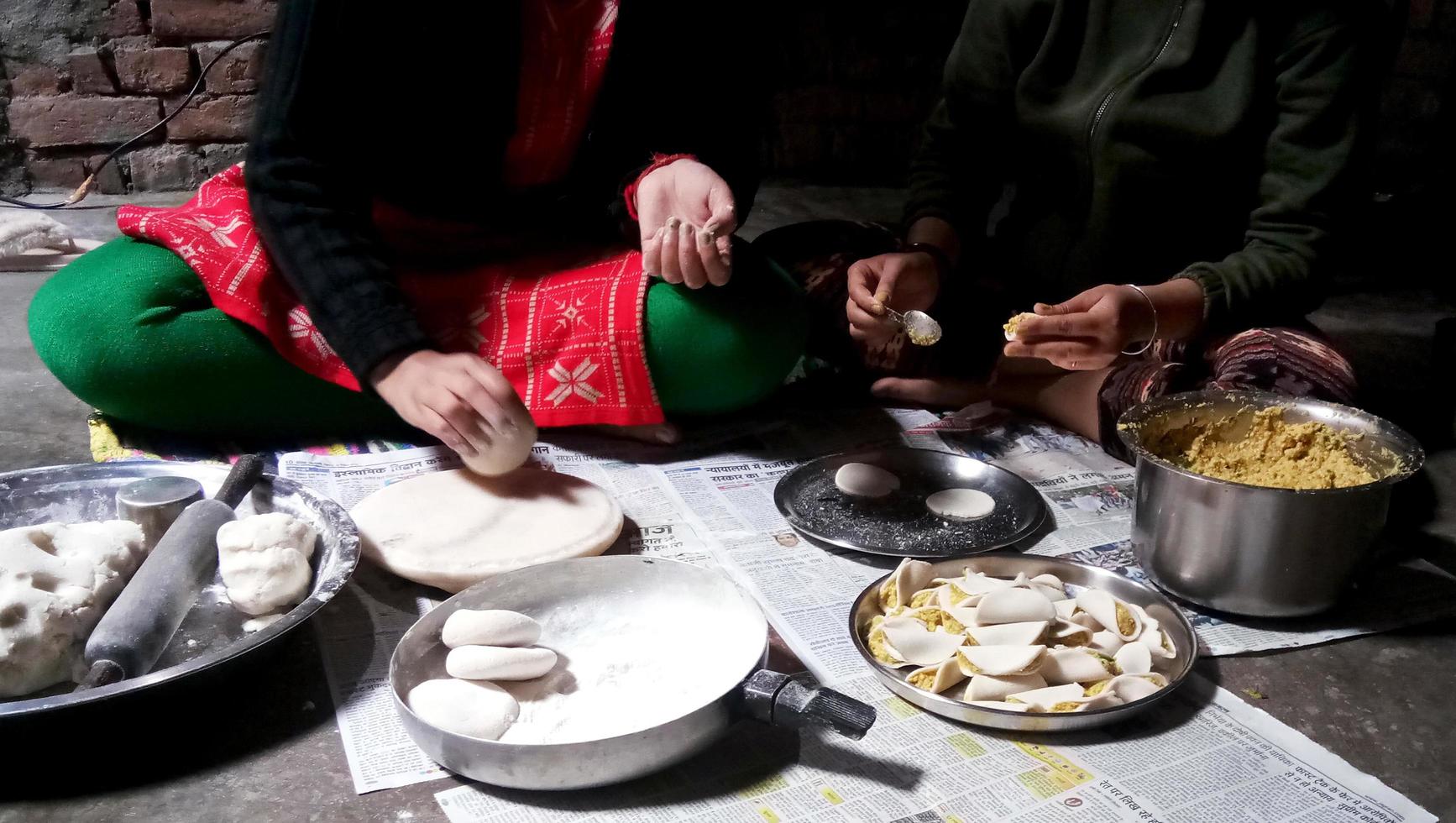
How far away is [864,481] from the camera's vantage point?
4.12 ft

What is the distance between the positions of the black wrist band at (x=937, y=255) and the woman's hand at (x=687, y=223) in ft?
1.18

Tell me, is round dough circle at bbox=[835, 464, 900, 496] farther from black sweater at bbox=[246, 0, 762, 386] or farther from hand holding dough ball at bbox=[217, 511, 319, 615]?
hand holding dough ball at bbox=[217, 511, 319, 615]

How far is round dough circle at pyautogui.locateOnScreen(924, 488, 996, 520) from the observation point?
1.21m

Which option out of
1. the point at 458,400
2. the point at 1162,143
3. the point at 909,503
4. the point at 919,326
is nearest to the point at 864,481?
the point at 909,503

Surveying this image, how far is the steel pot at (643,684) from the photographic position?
735 mm

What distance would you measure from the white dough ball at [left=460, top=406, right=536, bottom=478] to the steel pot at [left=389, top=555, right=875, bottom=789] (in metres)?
0.19

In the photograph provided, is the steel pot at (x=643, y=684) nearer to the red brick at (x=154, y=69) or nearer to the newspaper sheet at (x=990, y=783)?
the newspaper sheet at (x=990, y=783)

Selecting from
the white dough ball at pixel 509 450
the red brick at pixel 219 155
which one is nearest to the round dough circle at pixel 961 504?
the white dough ball at pixel 509 450

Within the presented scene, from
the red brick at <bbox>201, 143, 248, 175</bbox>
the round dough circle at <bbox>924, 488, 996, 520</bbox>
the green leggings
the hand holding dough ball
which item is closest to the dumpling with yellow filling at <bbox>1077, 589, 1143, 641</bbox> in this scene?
the round dough circle at <bbox>924, 488, 996, 520</bbox>

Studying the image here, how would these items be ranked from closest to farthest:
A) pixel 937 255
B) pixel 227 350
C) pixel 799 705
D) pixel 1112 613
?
pixel 799 705 → pixel 1112 613 → pixel 227 350 → pixel 937 255

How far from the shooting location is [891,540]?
115cm

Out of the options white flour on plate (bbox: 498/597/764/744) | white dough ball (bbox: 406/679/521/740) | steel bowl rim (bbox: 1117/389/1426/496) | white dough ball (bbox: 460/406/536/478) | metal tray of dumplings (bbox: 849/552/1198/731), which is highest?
steel bowl rim (bbox: 1117/389/1426/496)

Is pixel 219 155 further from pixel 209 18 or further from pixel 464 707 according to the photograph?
pixel 464 707

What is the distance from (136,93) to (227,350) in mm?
2042
